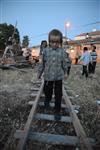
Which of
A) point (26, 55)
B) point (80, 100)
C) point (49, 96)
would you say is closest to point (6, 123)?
point (49, 96)

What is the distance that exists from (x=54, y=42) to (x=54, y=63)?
44cm

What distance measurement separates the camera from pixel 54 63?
4.69m

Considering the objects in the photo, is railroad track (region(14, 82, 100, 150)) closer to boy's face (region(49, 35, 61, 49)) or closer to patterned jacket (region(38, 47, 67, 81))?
patterned jacket (region(38, 47, 67, 81))

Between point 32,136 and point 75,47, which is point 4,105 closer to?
point 32,136

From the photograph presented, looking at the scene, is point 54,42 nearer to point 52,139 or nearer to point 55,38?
point 55,38

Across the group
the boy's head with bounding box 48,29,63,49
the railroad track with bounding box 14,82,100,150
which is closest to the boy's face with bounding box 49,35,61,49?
the boy's head with bounding box 48,29,63,49

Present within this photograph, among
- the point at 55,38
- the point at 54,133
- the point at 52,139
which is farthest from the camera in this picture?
the point at 55,38

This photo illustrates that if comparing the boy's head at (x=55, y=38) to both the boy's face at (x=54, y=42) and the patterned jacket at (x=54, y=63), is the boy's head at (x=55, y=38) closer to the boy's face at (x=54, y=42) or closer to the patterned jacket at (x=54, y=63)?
the boy's face at (x=54, y=42)

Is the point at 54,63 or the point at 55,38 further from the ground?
the point at 55,38

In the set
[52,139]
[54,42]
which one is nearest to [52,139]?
[52,139]

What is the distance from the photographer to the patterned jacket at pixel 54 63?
183 inches

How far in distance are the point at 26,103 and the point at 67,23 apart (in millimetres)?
38531

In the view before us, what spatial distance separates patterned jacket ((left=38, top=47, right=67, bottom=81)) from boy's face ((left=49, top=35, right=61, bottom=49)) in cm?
9

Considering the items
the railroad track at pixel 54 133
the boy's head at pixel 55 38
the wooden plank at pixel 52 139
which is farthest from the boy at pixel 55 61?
the wooden plank at pixel 52 139
